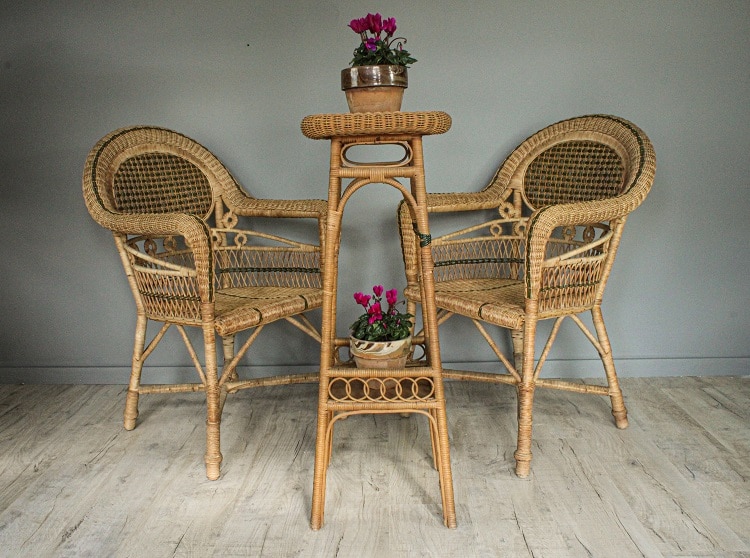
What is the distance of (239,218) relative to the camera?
3062 mm

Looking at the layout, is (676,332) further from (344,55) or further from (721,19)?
(344,55)

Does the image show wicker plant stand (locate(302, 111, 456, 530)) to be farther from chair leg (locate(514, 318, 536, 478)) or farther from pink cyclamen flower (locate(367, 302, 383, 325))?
chair leg (locate(514, 318, 536, 478))

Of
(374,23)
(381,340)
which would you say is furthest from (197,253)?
(374,23)

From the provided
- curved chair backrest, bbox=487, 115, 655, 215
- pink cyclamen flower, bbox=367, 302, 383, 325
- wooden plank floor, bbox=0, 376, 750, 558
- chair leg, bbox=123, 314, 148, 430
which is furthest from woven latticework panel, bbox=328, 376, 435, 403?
curved chair backrest, bbox=487, 115, 655, 215

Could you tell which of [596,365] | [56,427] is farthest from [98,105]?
[596,365]

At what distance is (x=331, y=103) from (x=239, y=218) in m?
0.57

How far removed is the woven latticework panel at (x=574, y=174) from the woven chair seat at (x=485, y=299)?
0.35m

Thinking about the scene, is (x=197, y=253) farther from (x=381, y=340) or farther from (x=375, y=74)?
(x=375, y=74)

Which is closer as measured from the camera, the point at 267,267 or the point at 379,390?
the point at 379,390

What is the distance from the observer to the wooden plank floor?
1910 millimetres

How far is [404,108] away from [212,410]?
137 cm

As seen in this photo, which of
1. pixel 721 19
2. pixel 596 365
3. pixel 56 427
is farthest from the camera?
pixel 596 365

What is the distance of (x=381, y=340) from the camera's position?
2.12m

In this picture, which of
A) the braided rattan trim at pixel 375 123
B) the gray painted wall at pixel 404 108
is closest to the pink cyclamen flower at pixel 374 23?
the braided rattan trim at pixel 375 123
